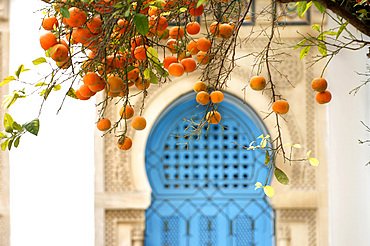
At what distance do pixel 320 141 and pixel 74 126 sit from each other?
1581mm

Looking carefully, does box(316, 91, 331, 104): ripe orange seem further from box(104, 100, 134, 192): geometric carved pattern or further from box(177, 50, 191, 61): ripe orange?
box(104, 100, 134, 192): geometric carved pattern

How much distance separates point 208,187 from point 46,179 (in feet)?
3.42

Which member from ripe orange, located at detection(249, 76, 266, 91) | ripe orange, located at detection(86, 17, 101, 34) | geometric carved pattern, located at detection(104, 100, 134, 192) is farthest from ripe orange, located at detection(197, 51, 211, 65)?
geometric carved pattern, located at detection(104, 100, 134, 192)

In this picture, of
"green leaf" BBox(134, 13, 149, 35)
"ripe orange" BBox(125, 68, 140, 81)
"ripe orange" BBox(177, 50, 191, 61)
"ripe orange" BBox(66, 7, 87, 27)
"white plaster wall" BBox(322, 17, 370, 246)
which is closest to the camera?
"green leaf" BBox(134, 13, 149, 35)

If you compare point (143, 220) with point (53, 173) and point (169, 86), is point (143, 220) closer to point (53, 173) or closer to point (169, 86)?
point (53, 173)

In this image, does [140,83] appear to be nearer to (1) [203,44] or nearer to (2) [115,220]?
(1) [203,44]

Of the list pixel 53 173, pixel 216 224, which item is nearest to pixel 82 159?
pixel 53 173

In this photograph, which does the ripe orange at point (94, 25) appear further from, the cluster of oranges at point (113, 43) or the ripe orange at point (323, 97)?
the ripe orange at point (323, 97)

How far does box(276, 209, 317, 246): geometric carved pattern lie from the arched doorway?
0.11 meters

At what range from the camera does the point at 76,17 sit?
0.77 metres

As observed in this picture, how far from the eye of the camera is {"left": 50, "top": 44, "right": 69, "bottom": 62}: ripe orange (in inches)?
30.1

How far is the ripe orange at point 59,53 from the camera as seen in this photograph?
0.76 metres

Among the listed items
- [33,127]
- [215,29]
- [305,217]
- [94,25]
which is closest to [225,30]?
[215,29]

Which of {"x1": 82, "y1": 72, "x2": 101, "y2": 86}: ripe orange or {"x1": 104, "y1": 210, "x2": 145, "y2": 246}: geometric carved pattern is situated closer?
{"x1": 82, "y1": 72, "x2": 101, "y2": 86}: ripe orange
